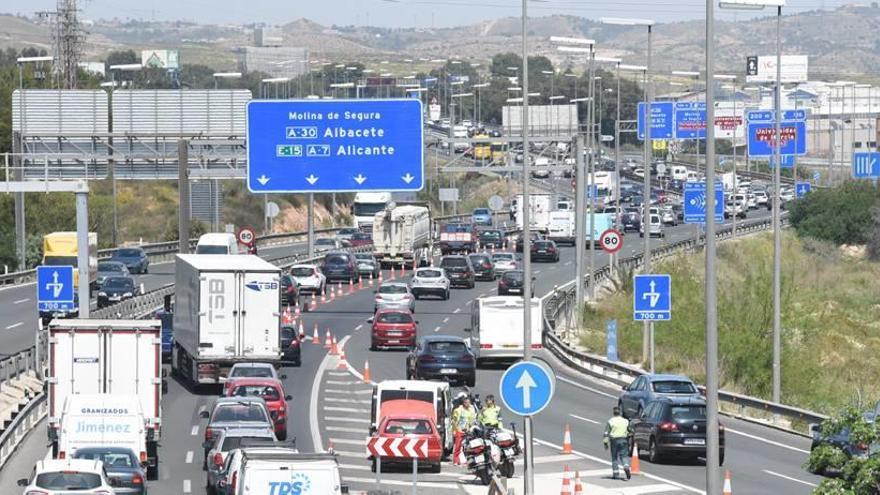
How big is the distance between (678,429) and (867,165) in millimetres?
76155

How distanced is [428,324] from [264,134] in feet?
41.6

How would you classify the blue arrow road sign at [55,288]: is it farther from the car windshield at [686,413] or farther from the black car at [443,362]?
the car windshield at [686,413]

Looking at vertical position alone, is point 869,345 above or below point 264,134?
below

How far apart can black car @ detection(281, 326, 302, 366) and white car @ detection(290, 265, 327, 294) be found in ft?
71.6

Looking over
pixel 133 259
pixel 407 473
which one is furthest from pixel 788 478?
pixel 133 259

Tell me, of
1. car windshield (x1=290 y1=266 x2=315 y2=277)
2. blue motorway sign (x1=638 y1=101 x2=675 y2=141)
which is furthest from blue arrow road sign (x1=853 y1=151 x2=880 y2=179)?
car windshield (x1=290 y1=266 x2=315 y2=277)

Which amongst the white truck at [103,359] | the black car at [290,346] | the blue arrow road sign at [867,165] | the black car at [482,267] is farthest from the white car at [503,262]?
the white truck at [103,359]

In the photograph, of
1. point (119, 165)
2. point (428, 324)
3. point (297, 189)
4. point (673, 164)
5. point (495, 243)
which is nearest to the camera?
point (297, 189)

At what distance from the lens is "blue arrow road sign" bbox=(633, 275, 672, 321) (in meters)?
42.7

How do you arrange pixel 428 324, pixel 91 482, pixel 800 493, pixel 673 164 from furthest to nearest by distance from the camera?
1. pixel 673 164
2. pixel 428 324
3. pixel 800 493
4. pixel 91 482

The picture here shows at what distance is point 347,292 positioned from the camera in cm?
7838

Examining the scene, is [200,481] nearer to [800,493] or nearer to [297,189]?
[800,493]

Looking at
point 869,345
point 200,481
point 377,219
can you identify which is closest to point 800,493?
point 200,481

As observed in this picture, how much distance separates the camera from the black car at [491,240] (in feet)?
338
